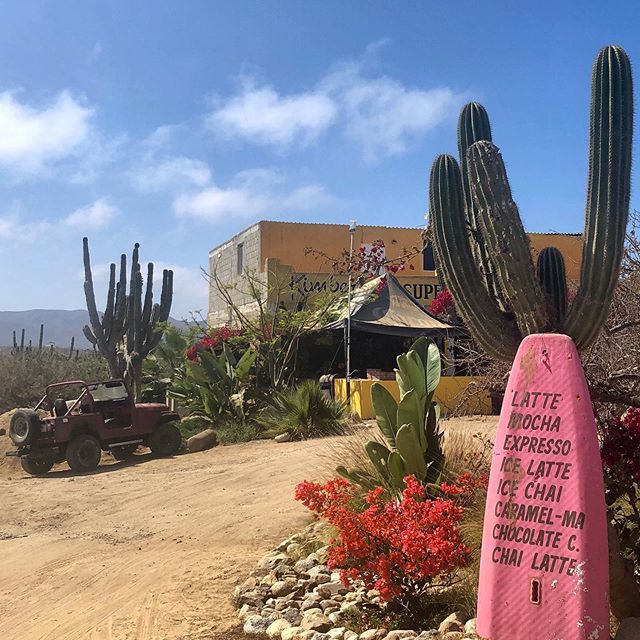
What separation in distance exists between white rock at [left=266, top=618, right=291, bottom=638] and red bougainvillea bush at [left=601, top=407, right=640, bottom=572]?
224 centimetres

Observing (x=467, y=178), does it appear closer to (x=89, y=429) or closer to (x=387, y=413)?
(x=387, y=413)

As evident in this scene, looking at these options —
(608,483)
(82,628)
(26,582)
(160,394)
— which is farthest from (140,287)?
(608,483)

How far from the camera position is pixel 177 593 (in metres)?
6.08

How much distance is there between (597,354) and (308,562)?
3.46 meters

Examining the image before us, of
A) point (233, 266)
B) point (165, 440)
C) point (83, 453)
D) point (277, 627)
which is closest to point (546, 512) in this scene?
point (277, 627)

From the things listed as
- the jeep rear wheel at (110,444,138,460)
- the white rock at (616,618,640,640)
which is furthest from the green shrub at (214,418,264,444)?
the white rock at (616,618,640,640)

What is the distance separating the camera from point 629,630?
4.03 metres

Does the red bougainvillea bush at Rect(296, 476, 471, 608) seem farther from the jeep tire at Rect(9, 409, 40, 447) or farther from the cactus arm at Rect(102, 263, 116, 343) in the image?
the cactus arm at Rect(102, 263, 116, 343)

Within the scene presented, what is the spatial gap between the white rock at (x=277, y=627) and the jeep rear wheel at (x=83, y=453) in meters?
9.56

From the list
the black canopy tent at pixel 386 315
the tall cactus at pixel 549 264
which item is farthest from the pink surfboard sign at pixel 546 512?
the black canopy tent at pixel 386 315

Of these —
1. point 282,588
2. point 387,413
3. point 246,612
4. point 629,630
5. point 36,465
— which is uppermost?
point 387,413

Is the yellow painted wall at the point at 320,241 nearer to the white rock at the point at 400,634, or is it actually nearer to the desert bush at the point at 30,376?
the desert bush at the point at 30,376

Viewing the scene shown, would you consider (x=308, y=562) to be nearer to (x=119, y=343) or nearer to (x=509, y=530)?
(x=509, y=530)

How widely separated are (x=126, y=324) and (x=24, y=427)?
901 centimetres
